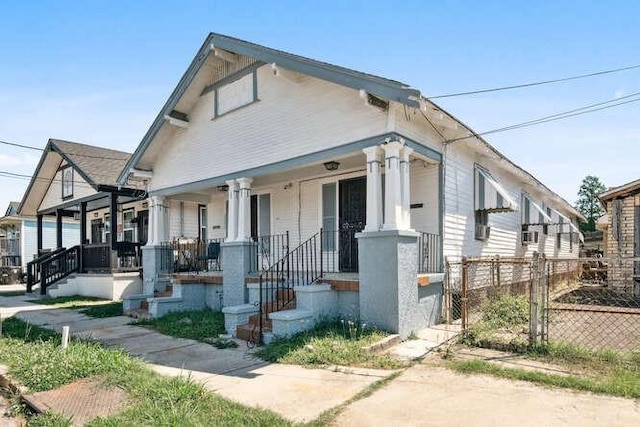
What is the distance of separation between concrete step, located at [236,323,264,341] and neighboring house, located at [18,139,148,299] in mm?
7925

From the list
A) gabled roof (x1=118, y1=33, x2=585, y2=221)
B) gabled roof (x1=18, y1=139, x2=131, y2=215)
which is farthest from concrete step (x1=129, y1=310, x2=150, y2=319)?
gabled roof (x1=18, y1=139, x2=131, y2=215)

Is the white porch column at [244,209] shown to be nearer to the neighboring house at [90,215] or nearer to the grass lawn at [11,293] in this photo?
the neighboring house at [90,215]

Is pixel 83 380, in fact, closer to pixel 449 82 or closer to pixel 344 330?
pixel 344 330

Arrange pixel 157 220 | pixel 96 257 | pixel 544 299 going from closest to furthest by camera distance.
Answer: pixel 544 299
pixel 157 220
pixel 96 257

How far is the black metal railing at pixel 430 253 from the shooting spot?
8492mm

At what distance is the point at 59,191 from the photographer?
19094 mm

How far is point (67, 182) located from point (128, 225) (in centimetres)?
306

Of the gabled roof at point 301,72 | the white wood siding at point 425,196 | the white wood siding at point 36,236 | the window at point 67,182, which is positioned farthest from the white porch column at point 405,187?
the white wood siding at point 36,236

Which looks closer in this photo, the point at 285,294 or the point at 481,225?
the point at 285,294

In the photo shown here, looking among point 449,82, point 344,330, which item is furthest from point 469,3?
point 344,330

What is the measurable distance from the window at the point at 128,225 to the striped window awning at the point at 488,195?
1333 cm

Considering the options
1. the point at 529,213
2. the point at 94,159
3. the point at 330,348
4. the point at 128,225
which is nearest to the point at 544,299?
the point at 330,348

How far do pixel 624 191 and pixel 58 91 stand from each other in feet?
50.6

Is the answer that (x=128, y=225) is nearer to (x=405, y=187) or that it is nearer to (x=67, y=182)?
(x=67, y=182)
